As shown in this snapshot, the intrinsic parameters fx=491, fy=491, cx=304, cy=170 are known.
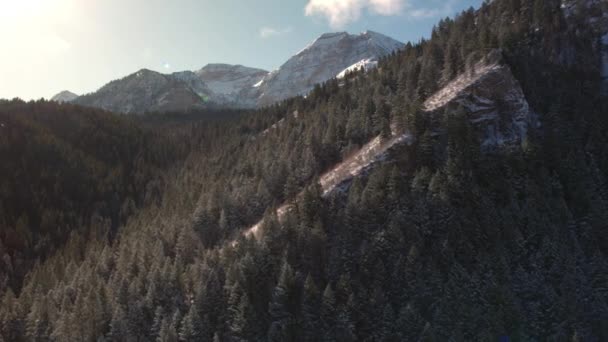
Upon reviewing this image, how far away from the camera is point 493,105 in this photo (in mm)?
93375

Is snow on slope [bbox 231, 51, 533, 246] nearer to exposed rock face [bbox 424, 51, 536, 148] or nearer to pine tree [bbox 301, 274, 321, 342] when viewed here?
exposed rock face [bbox 424, 51, 536, 148]

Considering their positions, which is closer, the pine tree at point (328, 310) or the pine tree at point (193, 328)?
the pine tree at point (328, 310)

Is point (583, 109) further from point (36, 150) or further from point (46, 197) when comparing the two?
point (36, 150)

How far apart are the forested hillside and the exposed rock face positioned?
396mm

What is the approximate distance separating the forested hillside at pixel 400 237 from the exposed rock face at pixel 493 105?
15.6 inches

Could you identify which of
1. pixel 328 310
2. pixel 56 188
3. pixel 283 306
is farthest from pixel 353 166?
pixel 56 188

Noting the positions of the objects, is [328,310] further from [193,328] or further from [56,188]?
[56,188]

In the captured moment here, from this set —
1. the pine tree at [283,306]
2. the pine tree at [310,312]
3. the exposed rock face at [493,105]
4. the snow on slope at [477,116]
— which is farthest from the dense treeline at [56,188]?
the exposed rock face at [493,105]

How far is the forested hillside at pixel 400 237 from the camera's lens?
66.0 metres

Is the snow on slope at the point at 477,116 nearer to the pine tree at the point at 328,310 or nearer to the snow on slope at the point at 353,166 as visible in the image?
the snow on slope at the point at 353,166

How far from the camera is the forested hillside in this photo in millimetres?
66000

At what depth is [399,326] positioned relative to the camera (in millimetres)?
62000

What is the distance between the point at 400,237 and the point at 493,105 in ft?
124

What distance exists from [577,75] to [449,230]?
73651mm
